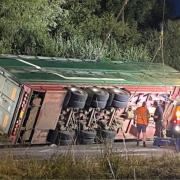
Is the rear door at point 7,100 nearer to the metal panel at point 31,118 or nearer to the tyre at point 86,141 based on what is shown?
the metal panel at point 31,118

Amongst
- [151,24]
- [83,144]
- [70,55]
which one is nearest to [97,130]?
[83,144]

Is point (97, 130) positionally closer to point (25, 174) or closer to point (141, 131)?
point (141, 131)

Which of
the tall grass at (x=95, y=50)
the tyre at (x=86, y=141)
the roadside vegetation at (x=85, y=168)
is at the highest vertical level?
the roadside vegetation at (x=85, y=168)

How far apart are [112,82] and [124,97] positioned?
664 millimetres

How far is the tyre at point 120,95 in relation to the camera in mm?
18750

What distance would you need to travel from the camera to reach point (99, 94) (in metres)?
18.2

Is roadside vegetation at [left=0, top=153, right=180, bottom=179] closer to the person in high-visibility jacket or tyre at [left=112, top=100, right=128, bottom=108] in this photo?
tyre at [left=112, top=100, right=128, bottom=108]

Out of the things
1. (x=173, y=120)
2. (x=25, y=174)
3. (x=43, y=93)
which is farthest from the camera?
(x=43, y=93)

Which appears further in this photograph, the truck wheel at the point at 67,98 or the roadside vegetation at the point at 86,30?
the roadside vegetation at the point at 86,30

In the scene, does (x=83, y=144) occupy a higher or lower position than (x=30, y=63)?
lower

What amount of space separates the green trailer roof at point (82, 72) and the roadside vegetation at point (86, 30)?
1657 mm

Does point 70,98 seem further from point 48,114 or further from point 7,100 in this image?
point 7,100

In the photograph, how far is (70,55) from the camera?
2639cm

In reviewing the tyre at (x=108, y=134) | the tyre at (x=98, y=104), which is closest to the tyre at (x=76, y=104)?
the tyre at (x=98, y=104)
